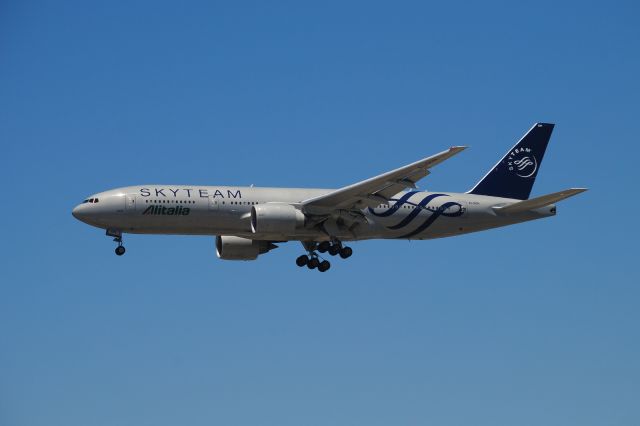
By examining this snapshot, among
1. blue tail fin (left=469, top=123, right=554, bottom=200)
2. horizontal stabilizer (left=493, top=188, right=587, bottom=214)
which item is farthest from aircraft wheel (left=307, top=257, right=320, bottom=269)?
horizontal stabilizer (left=493, top=188, right=587, bottom=214)

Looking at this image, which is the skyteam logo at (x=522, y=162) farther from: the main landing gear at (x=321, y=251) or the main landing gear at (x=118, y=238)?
the main landing gear at (x=118, y=238)

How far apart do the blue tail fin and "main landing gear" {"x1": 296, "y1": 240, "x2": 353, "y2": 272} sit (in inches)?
316

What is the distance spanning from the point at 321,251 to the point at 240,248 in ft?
15.0

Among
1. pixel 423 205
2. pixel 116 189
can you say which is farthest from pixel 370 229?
pixel 116 189

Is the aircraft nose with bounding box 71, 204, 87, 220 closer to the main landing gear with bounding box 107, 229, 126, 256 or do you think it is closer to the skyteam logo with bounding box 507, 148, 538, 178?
the main landing gear with bounding box 107, 229, 126, 256

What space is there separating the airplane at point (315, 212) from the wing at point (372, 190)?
5 cm

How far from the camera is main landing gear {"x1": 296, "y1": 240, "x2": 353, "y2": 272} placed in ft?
200

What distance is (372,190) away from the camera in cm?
5794

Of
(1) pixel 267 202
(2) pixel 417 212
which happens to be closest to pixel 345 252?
(2) pixel 417 212

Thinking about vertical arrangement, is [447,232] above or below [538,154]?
below

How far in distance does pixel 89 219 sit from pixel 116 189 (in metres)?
1.94

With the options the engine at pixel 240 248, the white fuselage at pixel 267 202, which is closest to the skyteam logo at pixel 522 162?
A: the white fuselage at pixel 267 202

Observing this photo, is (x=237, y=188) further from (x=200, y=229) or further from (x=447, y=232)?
(x=447, y=232)

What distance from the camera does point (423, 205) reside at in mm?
61781
